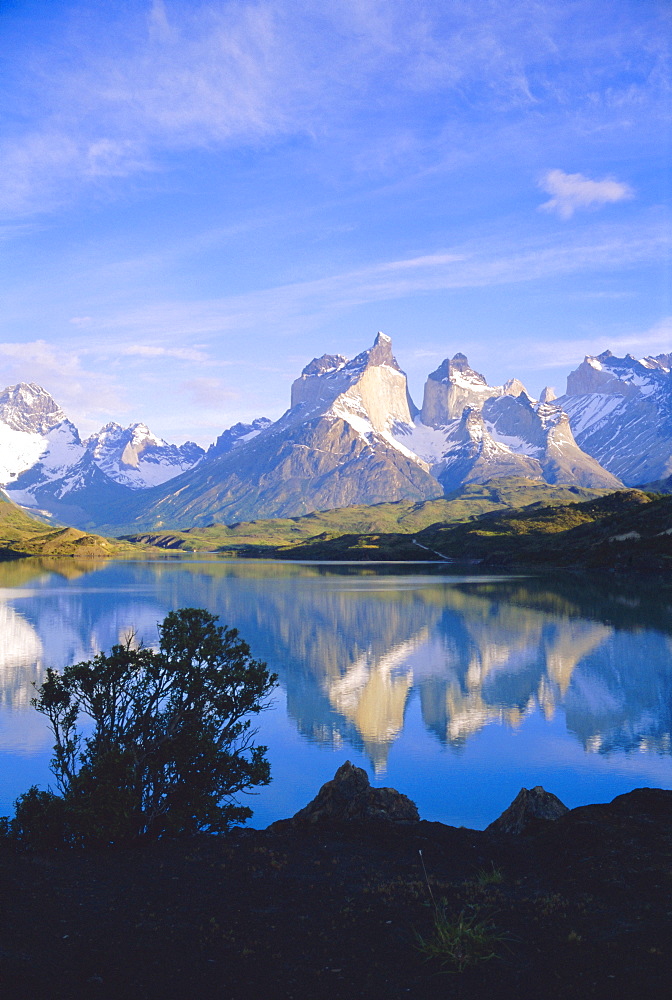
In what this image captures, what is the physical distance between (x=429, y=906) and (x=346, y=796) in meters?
9.99

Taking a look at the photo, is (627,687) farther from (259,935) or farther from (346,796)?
(259,935)

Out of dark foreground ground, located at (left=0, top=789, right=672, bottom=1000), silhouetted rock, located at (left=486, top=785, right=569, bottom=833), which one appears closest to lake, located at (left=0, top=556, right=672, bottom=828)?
silhouetted rock, located at (left=486, top=785, right=569, bottom=833)

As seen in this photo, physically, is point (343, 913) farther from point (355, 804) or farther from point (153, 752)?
point (153, 752)

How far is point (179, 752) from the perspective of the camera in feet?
98.8

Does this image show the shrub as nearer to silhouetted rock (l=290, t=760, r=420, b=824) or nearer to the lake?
silhouetted rock (l=290, t=760, r=420, b=824)

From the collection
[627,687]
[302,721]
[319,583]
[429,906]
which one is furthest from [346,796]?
[319,583]

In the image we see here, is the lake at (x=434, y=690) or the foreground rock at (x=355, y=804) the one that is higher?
the foreground rock at (x=355, y=804)

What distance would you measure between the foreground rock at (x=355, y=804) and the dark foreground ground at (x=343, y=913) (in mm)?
1559

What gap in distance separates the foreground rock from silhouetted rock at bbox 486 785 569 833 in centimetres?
359

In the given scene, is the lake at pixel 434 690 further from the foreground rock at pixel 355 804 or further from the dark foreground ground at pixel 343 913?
the dark foreground ground at pixel 343 913

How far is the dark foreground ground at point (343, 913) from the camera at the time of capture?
52.5ft

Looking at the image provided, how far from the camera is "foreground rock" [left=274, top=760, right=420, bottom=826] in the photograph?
2848 centimetres

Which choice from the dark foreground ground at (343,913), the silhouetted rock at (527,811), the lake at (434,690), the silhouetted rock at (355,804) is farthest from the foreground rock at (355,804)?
the lake at (434,690)

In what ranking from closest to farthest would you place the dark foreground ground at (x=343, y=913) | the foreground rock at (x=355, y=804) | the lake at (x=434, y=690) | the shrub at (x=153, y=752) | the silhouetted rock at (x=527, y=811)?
the dark foreground ground at (x=343, y=913)
the shrub at (x=153, y=752)
the silhouetted rock at (x=527, y=811)
the foreground rock at (x=355, y=804)
the lake at (x=434, y=690)
